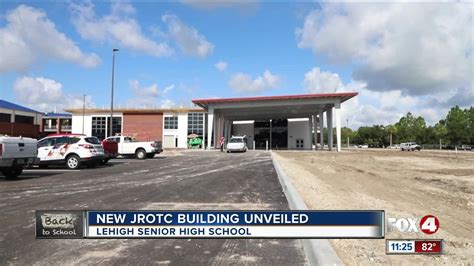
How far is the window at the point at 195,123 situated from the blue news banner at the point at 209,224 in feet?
227

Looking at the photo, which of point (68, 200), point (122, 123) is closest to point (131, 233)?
point (68, 200)

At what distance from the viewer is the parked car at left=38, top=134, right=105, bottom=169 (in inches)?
729

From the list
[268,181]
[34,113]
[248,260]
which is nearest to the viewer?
→ [248,260]

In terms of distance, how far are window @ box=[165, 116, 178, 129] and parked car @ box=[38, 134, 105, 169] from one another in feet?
180

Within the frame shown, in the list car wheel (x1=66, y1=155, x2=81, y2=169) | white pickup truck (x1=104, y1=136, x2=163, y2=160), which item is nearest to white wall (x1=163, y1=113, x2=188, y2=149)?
white pickup truck (x1=104, y1=136, x2=163, y2=160)

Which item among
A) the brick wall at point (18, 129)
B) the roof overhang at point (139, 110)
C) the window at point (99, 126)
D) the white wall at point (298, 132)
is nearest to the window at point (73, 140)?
the roof overhang at point (139, 110)

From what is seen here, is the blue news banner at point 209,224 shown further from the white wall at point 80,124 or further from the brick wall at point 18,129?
the white wall at point 80,124

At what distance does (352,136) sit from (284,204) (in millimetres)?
147544

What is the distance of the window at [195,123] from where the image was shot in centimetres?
7256

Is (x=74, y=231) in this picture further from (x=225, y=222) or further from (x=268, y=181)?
(x=268, y=181)

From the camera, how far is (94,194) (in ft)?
32.3

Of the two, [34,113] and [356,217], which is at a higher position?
[34,113]

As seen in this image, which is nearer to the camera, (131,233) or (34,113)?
(131,233)

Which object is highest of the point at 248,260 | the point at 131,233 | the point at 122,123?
the point at 122,123
